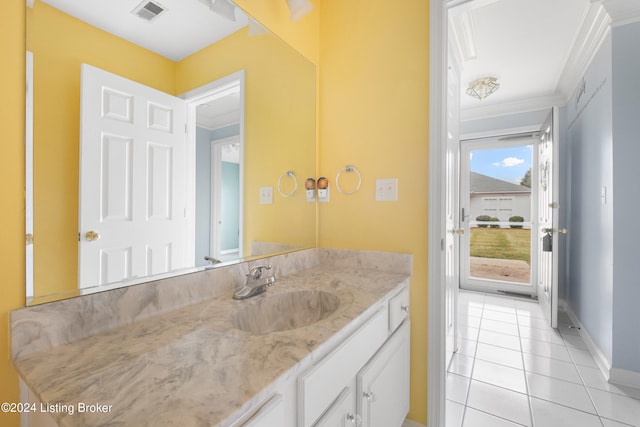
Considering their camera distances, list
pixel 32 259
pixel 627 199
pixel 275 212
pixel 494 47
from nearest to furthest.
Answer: pixel 32 259 < pixel 275 212 < pixel 627 199 < pixel 494 47

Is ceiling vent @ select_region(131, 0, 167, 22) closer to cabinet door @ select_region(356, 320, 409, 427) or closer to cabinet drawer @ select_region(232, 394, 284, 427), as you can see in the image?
cabinet drawer @ select_region(232, 394, 284, 427)

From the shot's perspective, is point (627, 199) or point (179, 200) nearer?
point (179, 200)

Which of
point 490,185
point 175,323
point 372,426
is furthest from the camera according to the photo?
point 490,185

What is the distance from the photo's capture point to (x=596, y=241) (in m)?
2.22

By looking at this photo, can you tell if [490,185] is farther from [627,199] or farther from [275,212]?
[275,212]

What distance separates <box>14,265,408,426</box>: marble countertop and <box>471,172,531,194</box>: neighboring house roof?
3831mm

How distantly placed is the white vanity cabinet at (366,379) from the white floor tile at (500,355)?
1228 millimetres

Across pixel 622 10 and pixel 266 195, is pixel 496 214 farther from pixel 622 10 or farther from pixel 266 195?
pixel 266 195

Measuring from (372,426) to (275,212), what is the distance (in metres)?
1.01

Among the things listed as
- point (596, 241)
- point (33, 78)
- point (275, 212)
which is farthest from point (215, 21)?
point (596, 241)

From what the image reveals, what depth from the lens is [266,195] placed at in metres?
1.47

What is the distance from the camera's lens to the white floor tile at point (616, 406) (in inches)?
60.6

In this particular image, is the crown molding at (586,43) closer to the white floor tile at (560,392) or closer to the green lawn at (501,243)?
the green lawn at (501,243)

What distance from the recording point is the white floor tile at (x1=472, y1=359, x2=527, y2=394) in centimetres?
183
